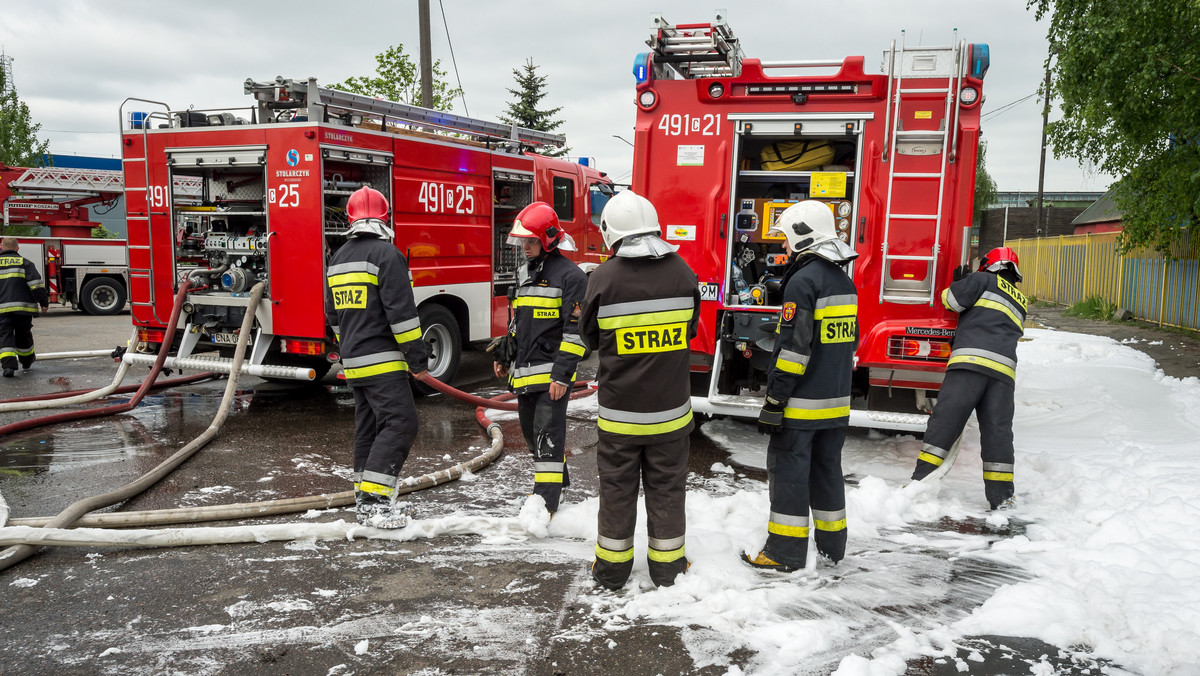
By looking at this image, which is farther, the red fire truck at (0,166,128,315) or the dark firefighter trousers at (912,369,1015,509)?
the red fire truck at (0,166,128,315)

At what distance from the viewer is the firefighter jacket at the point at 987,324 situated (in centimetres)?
509

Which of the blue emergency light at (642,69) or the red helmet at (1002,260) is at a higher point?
the blue emergency light at (642,69)

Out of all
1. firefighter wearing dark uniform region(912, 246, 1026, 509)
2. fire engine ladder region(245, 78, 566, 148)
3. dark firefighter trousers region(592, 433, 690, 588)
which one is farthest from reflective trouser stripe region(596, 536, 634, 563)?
fire engine ladder region(245, 78, 566, 148)

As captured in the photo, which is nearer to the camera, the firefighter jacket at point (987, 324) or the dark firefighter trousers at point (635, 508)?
the dark firefighter trousers at point (635, 508)

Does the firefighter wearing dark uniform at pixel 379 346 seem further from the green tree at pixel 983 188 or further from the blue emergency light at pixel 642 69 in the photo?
the green tree at pixel 983 188

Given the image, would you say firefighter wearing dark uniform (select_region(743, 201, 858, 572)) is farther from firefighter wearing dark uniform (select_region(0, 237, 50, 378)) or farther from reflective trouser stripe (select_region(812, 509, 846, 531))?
firefighter wearing dark uniform (select_region(0, 237, 50, 378))

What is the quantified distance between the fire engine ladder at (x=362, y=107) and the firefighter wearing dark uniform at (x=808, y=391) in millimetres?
5182

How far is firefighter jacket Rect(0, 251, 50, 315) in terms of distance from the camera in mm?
9648

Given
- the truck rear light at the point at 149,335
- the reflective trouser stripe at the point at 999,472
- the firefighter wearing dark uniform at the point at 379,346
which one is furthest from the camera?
the truck rear light at the point at 149,335

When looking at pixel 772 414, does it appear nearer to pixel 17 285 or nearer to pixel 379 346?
pixel 379 346

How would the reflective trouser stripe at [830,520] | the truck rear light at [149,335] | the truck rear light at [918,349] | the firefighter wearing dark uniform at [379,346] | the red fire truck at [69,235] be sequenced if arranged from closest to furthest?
1. the reflective trouser stripe at [830,520]
2. the firefighter wearing dark uniform at [379,346]
3. the truck rear light at [918,349]
4. the truck rear light at [149,335]
5. the red fire truck at [69,235]

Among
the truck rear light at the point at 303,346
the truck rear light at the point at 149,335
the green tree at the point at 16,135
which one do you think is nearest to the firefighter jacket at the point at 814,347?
the truck rear light at the point at 303,346

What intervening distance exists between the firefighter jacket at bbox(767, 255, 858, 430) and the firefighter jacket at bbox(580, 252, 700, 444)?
Answer: 0.55 m

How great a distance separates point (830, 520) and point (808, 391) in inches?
26.2
